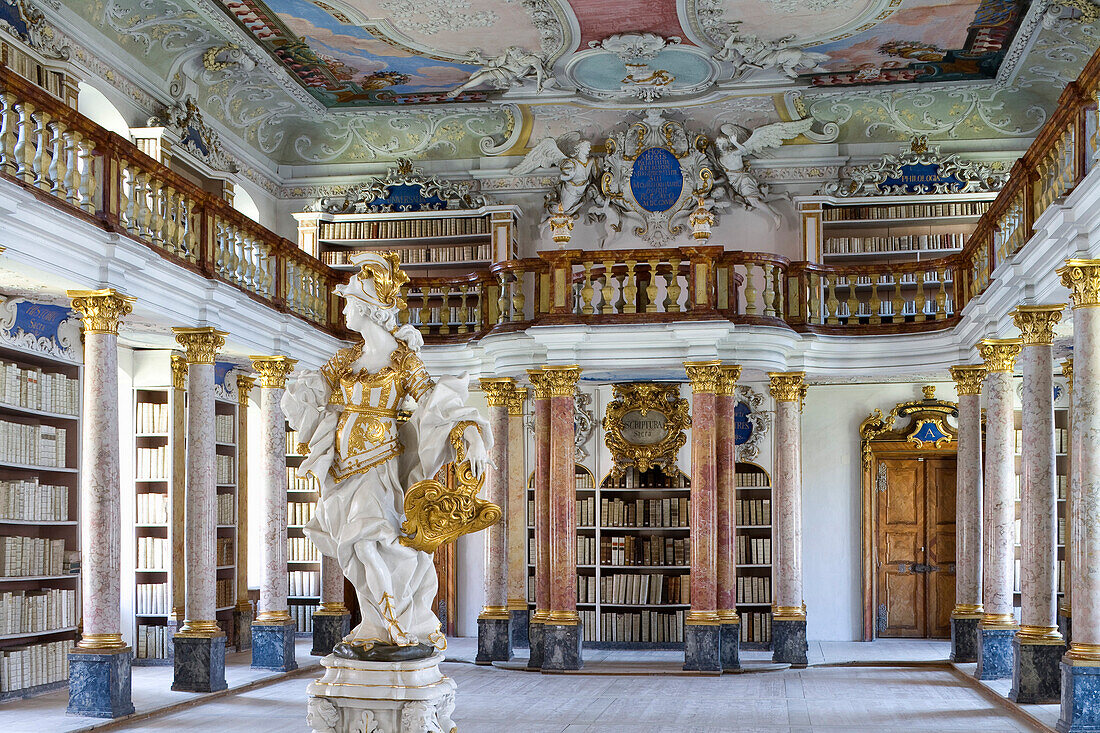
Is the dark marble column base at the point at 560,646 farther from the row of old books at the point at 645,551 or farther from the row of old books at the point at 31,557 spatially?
the row of old books at the point at 31,557

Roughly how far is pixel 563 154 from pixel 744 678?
280 inches

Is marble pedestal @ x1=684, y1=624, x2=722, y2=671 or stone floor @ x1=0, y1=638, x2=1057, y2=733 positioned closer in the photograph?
stone floor @ x1=0, y1=638, x2=1057, y2=733

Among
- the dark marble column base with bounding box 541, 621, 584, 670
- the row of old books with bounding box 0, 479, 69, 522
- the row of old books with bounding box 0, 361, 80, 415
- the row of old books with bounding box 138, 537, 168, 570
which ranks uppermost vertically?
the row of old books with bounding box 0, 361, 80, 415

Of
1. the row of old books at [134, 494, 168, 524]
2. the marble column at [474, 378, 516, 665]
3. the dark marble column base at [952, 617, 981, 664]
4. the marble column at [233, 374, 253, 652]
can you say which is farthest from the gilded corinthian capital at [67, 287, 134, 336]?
the dark marble column base at [952, 617, 981, 664]

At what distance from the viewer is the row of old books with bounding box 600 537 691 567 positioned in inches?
581

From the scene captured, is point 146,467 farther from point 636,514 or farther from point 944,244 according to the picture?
point 944,244

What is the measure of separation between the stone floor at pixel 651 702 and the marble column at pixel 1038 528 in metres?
0.28

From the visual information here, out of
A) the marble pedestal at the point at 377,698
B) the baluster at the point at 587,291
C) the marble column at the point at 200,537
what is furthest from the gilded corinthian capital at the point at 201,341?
the marble pedestal at the point at 377,698

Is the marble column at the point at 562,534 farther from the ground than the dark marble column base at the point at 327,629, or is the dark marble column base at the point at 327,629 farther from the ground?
the marble column at the point at 562,534

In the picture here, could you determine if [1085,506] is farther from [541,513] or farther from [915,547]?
[915,547]

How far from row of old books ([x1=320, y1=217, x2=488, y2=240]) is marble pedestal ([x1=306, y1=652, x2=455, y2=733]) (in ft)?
35.4

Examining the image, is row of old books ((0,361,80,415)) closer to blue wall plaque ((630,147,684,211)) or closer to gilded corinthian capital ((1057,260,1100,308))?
blue wall plaque ((630,147,684,211))

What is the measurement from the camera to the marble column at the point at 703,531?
39.7 feet

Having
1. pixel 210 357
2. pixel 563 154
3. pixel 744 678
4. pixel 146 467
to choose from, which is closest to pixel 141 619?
pixel 146 467
